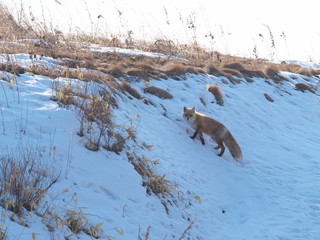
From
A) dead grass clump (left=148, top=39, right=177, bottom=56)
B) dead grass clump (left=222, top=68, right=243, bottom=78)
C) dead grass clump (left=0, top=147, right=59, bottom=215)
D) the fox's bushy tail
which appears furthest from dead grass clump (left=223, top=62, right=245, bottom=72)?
dead grass clump (left=0, top=147, right=59, bottom=215)

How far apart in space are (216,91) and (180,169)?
4.35 meters

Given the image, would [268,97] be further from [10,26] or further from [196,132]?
[10,26]

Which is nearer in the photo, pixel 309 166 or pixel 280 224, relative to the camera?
pixel 280 224

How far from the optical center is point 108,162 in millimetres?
4652

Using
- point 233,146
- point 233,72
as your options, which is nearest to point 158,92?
point 233,146

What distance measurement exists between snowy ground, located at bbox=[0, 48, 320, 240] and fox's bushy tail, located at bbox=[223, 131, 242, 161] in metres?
0.14

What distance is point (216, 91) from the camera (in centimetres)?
994

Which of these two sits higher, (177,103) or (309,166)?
(177,103)

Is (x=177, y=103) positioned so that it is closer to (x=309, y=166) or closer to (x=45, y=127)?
(x=309, y=166)

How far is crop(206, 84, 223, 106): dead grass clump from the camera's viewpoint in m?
9.85

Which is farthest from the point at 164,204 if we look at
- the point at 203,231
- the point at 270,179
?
the point at 270,179

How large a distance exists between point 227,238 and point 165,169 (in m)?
1.45

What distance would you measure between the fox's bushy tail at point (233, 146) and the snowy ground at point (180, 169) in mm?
139

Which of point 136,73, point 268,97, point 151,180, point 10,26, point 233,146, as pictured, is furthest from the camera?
point 268,97
